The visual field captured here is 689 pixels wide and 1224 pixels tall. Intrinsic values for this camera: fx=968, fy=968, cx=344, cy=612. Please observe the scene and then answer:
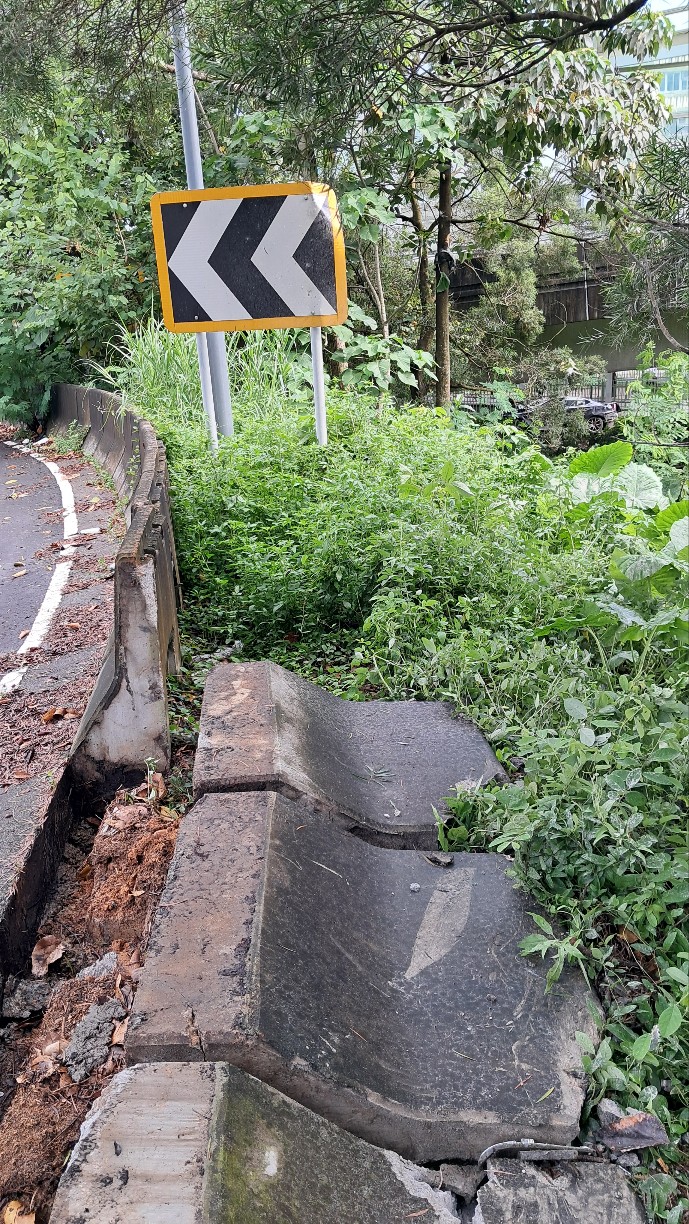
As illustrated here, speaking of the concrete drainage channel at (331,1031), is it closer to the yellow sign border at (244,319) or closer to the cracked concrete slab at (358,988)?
the cracked concrete slab at (358,988)

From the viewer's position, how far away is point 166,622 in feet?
12.7

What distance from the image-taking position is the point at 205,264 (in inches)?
261

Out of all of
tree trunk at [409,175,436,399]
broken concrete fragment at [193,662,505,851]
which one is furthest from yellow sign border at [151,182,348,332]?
tree trunk at [409,175,436,399]

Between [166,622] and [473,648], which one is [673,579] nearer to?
[473,648]

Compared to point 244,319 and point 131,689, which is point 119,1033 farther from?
point 244,319

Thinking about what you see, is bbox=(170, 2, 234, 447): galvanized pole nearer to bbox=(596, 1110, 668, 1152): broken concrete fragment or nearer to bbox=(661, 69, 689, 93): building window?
bbox=(661, 69, 689, 93): building window

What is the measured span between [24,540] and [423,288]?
8143 millimetres

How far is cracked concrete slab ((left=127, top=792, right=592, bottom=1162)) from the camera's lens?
6.73ft

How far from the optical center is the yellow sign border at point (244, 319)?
624cm

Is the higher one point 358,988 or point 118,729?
point 118,729

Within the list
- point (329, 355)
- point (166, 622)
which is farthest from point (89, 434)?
point (166, 622)

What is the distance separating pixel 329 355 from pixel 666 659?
8.93m

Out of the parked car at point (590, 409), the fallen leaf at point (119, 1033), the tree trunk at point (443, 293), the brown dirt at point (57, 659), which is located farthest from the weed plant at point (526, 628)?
the parked car at point (590, 409)

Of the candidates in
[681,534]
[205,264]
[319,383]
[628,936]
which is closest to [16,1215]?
[628,936]
